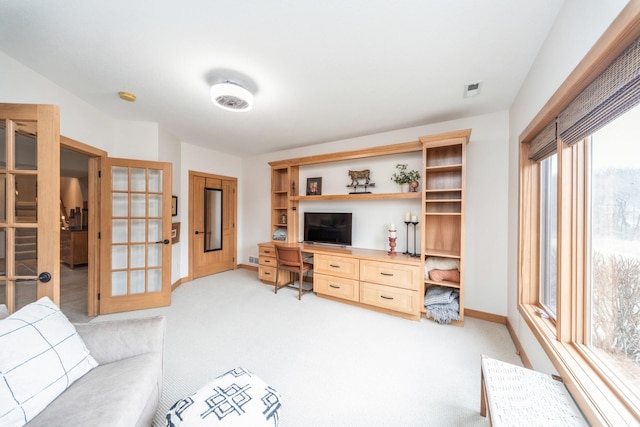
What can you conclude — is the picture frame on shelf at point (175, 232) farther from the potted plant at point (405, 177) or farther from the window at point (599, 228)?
the window at point (599, 228)

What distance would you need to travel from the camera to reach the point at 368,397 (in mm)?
1618

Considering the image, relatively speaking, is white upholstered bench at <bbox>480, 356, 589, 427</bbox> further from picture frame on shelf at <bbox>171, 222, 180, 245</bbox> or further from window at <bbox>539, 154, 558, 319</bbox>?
picture frame on shelf at <bbox>171, 222, 180, 245</bbox>

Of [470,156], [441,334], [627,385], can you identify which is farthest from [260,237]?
[627,385]

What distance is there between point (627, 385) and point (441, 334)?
157 centimetres

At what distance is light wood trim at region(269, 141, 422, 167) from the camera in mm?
3043

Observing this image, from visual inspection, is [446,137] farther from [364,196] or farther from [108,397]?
[108,397]

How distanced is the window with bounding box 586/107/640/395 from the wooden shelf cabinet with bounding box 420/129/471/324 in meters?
1.44

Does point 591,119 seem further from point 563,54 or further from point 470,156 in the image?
point 470,156

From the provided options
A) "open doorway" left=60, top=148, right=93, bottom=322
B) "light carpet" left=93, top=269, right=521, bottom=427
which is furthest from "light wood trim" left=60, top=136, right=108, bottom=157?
"light carpet" left=93, top=269, right=521, bottom=427

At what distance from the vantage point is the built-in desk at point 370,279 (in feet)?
9.21

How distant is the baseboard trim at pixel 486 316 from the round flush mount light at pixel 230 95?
352cm

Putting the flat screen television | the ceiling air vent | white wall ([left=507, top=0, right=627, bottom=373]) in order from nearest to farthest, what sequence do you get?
white wall ([left=507, top=0, right=627, bottom=373]) < the ceiling air vent < the flat screen television

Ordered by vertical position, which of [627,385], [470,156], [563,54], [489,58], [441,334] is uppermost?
[489,58]

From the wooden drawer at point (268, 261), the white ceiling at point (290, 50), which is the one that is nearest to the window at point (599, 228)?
the white ceiling at point (290, 50)
